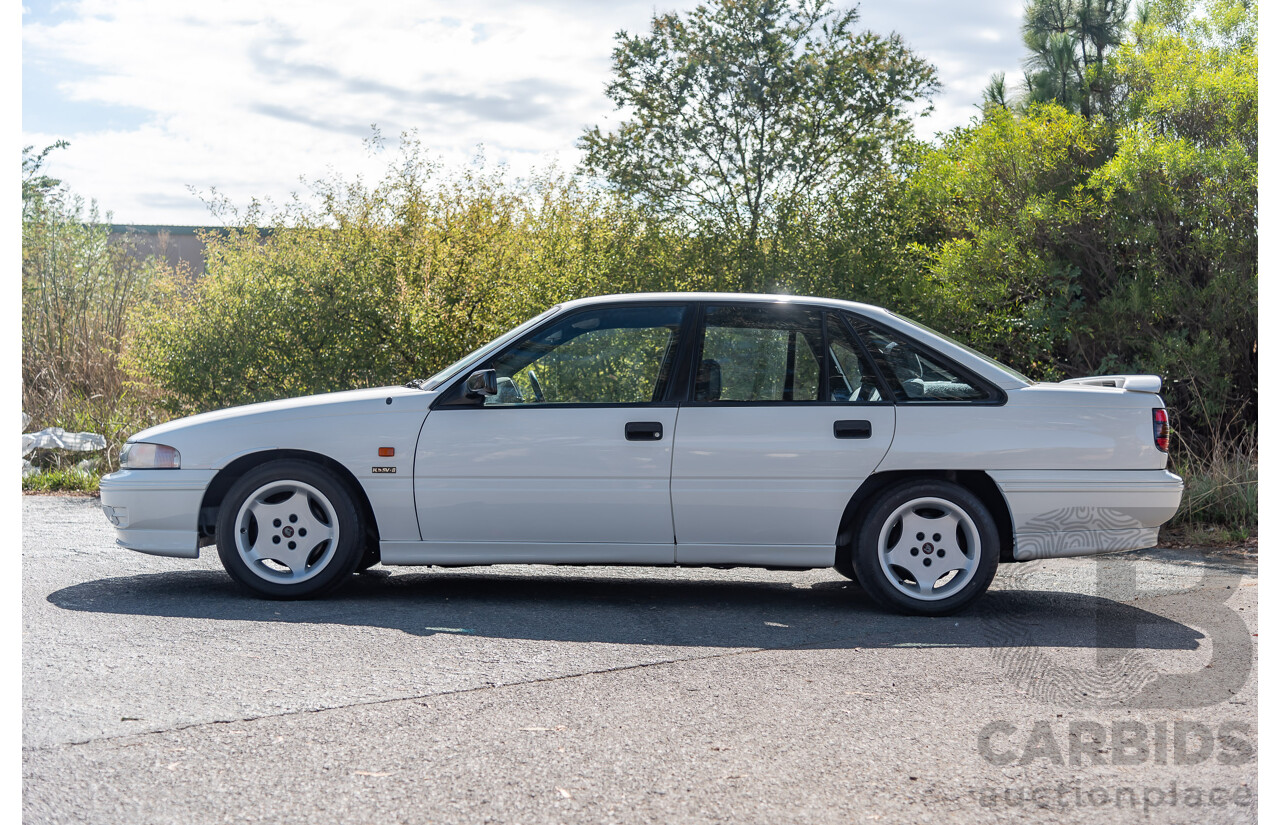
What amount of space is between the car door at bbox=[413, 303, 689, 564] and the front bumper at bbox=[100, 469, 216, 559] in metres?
1.24

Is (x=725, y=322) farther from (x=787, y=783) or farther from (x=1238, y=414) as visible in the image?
(x=1238, y=414)

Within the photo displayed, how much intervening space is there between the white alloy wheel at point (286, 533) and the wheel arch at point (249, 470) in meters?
0.17

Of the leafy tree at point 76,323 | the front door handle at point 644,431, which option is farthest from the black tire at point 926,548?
the leafy tree at point 76,323

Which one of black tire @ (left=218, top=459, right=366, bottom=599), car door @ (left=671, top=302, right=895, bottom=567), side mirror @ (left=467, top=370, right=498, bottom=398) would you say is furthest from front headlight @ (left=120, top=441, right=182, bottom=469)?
car door @ (left=671, top=302, right=895, bottom=567)

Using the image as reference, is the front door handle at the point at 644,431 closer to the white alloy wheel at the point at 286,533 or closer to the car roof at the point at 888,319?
the car roof at the point at 888,319

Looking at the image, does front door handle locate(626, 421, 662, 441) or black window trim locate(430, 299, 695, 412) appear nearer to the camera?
front door handle locate(626, 421, 662, 441)

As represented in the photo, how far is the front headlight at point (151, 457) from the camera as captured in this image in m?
6.30

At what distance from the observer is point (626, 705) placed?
14.3 ft

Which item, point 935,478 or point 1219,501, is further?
point 1219,501

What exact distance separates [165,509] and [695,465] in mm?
2892

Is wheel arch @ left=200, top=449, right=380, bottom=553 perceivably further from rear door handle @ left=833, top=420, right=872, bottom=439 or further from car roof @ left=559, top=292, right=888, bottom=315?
rear door handle @ left=833, top=420, right=872, bottom=439

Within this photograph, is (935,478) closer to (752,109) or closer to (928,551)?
(928,551)

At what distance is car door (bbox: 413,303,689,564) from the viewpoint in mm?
6090

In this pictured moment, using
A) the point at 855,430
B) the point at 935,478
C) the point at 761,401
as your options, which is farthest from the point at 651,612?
the point at 935,478
